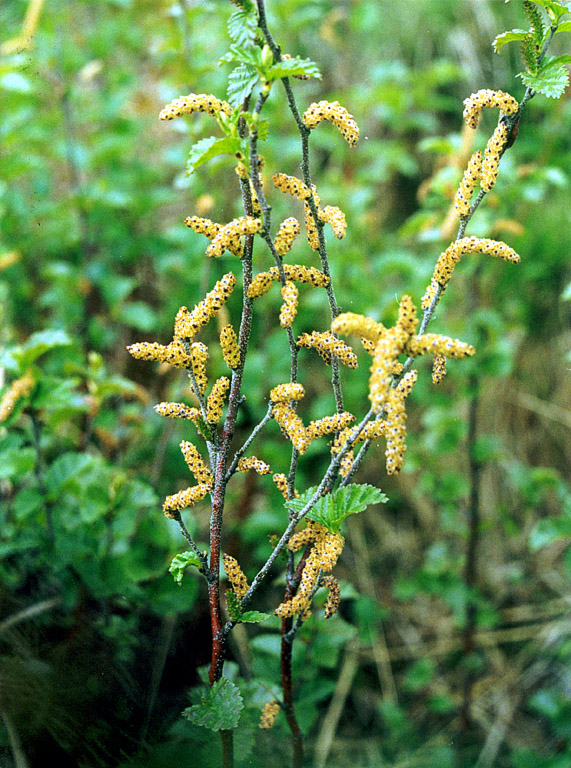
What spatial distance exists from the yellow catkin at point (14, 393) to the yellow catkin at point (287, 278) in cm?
55

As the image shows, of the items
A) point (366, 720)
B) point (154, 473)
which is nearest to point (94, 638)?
point (154, 473)

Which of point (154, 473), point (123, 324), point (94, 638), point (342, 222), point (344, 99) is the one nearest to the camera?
point (342, 222)

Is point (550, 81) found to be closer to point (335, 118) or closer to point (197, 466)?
point (335, 118)

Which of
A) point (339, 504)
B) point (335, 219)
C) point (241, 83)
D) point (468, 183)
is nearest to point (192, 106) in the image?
point (241, 83)

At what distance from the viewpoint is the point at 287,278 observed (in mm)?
651

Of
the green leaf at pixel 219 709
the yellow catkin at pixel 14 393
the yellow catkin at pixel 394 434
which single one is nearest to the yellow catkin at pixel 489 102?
the yellow catkin at pixel 394 434

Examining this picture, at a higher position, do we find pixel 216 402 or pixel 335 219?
pixel 335 219

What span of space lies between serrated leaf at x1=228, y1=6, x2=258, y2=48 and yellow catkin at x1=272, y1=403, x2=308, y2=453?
34cm

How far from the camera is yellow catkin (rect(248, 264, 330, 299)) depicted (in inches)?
24.8

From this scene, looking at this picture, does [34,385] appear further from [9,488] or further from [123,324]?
[123,324]

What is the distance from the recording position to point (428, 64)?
2225 millimetres

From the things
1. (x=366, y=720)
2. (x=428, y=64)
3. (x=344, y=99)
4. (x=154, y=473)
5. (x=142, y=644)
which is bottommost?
(x=366, y=720)

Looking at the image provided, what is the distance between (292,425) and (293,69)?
1.09 ft

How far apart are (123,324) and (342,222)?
135 centimetres
